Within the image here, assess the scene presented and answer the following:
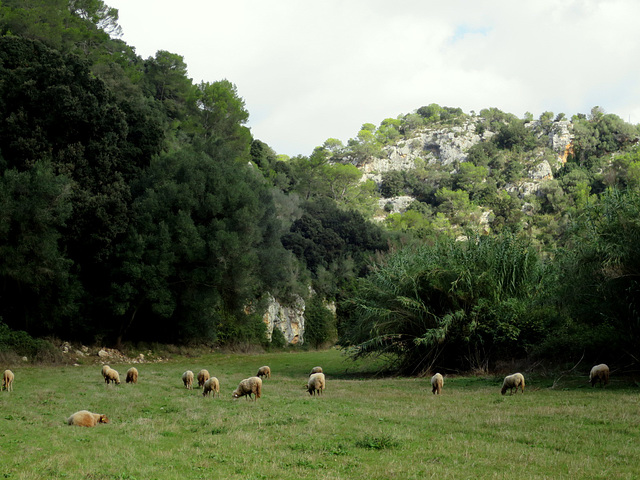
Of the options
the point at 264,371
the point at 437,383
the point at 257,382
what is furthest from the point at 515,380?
the point at 264,371

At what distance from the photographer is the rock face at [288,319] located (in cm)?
5256

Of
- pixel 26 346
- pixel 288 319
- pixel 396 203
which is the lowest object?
pixel 26 346

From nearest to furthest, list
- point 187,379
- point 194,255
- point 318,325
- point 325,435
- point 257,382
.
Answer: point 325,435 < point 257,382 < point 187,379 < point 194,255 < point 318,325

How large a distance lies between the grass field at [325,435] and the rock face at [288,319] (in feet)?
115

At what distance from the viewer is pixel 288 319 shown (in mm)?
55688

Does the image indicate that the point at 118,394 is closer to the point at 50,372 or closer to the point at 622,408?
the point at 50,372

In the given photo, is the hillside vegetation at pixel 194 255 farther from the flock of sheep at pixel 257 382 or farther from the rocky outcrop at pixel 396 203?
the rocky outcrop at pixel 396 203

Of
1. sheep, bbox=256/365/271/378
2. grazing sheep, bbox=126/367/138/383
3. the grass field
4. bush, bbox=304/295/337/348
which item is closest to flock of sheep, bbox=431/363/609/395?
the grass field

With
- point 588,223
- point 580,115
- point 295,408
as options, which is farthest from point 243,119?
point 580,115

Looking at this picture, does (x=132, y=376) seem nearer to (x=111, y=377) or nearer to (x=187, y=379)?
(x=111, y=377)

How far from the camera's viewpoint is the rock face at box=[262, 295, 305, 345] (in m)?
52.6

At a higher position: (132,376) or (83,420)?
(83,420)

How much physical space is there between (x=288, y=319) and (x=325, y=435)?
151 ft

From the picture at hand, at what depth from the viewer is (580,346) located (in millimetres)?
21688
